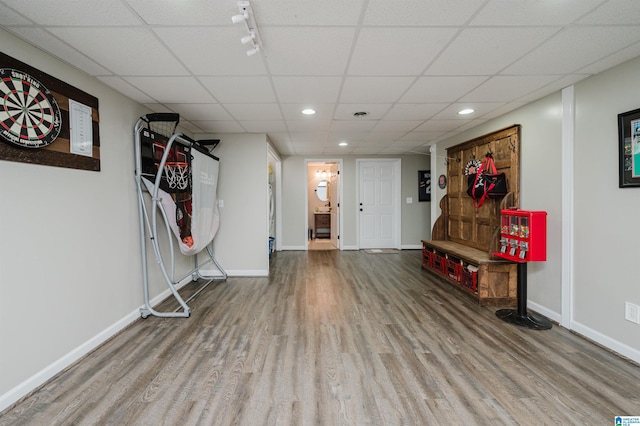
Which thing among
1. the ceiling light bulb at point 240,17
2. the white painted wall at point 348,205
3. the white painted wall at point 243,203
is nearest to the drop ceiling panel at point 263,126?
the white painted wall at point 243,203

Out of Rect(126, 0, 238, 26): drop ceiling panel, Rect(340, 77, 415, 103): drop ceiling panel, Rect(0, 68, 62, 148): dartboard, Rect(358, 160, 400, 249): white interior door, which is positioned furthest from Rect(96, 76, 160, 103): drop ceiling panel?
Rect(358, 160, 400, 249): white interior door

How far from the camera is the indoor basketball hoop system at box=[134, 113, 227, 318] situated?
289 centimetres

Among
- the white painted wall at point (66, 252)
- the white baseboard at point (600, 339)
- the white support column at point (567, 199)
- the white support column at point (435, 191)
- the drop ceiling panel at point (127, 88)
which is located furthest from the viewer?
the white support column at point (435, 191)

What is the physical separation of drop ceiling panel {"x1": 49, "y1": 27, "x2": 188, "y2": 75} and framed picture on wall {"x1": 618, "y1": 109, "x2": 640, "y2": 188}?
3.37 meters

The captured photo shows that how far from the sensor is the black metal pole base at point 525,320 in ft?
8.82

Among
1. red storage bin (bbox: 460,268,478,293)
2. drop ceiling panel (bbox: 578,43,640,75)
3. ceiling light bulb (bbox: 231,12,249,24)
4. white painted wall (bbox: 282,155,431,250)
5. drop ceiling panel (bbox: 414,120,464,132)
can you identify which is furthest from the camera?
white painted wall (bbox: 282,155,431,250)

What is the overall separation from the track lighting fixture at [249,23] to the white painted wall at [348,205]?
15.7 feet

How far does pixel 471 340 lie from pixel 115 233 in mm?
3274

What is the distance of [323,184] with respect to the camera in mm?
9008

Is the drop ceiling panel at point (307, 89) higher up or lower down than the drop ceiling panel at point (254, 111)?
lower down

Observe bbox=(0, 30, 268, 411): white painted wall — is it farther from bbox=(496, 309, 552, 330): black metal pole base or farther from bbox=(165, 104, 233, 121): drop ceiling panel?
bbox=(496, 309, 552, 330): black metal pole base

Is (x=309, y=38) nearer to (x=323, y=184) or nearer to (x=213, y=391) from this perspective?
(x=213, y=391)

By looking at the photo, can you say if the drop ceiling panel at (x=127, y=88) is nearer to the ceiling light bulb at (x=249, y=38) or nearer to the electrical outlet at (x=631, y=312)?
the ceiling light bulb at (x=249, y=38)

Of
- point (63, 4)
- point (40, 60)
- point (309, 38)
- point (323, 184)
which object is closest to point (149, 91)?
point (40, 60)
